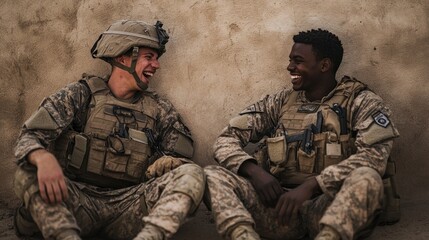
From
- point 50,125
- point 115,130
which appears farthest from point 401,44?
point 50,125

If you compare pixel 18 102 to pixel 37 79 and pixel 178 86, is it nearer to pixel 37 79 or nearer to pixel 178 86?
pixel 37 79

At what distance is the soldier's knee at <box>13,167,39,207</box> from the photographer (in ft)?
15.5

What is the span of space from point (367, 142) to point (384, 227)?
85cm

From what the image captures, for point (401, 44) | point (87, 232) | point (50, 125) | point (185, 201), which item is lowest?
point (87, 232)

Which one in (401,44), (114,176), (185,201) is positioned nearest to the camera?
(185,201)

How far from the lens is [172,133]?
228 inches

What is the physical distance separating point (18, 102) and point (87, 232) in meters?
1.73

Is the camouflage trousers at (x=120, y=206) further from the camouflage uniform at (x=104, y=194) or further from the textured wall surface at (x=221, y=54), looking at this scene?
the textured wall surface at (x=221, y=54)

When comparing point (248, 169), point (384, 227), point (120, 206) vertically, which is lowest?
point (384, 227)

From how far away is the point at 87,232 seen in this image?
5.21m

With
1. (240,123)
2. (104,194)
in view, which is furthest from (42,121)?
(240,123)

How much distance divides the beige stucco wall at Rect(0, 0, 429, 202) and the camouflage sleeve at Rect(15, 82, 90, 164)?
880 millimetres

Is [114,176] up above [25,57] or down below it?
below

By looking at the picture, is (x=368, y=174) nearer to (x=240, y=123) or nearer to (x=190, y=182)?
(x=190, y=182)
